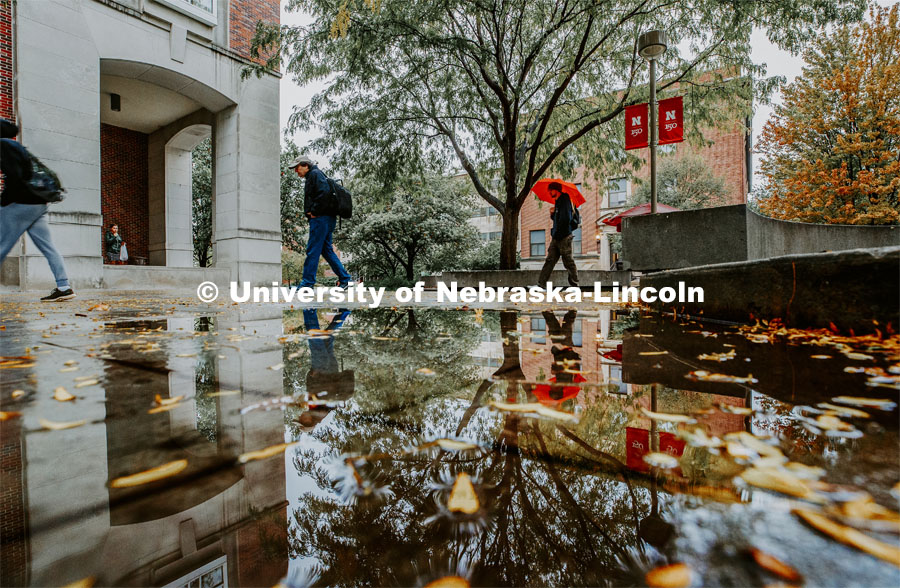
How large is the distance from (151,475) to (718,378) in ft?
7.00

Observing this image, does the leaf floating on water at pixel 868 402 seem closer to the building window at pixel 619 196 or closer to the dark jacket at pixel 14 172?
the dark jacket at pixel 14 172

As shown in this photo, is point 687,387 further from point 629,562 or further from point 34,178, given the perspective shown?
point 34,178

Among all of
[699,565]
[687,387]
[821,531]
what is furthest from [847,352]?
[699,565]

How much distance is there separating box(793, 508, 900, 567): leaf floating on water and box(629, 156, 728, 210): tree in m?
30.4

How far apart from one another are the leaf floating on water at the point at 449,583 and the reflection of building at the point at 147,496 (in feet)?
0.90

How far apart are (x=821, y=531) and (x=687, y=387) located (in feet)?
3.60

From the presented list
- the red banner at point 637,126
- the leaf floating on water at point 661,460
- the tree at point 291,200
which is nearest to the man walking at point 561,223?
the red banner at point 637,126

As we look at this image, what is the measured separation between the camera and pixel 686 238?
6309 mm

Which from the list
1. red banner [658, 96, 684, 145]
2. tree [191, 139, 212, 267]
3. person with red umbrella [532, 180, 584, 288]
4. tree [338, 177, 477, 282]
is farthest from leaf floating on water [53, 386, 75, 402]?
tree [191, 139, 212, 267]

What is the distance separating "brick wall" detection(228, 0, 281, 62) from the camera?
12.6m

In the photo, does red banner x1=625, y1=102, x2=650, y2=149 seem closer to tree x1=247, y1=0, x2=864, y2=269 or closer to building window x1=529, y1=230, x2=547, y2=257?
tree x1=247, y1=0, x2=864, y2=269

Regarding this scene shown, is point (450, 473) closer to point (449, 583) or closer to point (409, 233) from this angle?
point (449, 583)

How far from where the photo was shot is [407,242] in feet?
69.6

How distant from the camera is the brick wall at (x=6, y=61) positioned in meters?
9.16
